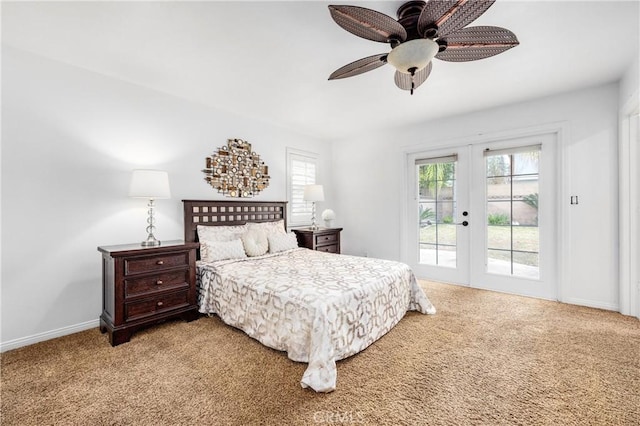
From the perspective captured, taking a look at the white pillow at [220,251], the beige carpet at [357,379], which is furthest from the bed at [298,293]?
the beige carpet at [357,379]

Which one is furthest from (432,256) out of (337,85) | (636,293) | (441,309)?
(337,85)

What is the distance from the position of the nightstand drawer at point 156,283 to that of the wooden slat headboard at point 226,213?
2.33ft

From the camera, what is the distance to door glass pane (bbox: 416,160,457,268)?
4004 mm

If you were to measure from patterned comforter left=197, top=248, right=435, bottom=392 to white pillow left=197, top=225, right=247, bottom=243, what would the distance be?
1.26ft

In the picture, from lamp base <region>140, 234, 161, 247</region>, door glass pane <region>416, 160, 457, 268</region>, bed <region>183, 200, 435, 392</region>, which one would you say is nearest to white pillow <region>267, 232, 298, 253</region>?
bed <region>183, 200, 435, 392</region>

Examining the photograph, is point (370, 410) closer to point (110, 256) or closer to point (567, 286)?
point (110, 256)

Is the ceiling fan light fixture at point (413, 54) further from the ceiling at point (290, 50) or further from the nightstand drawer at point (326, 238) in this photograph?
the nightstand drawer at point (326, 238)

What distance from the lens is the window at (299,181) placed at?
455cm

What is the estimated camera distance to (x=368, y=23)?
5.02 feet

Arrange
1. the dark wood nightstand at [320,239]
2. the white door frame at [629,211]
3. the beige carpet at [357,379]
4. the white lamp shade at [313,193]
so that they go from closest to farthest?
the beige carpet at [357,379] → the white door frame at [629,211] → the dark wood nightstand at [320,239] → the white lamp shade at [313,193]

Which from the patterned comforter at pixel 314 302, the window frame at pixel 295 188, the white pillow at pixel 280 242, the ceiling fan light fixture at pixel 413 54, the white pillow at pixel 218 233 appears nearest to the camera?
the ceiling fan light fixture at pixel 413 54

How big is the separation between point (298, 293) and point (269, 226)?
6.24ft
